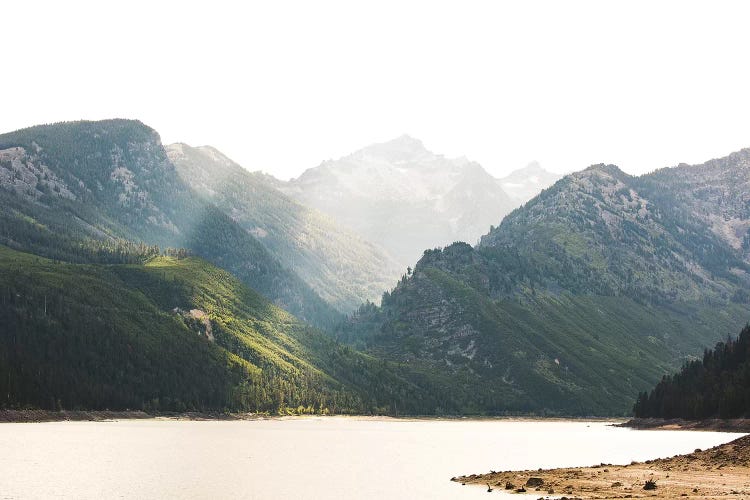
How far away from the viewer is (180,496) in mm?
100438

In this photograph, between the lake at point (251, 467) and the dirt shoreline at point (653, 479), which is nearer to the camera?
the dirt shoreline at point (653, 479)

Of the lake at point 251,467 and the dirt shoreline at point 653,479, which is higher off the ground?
the dirt shoreline at point 653,479

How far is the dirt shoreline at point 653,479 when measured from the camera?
84812mm

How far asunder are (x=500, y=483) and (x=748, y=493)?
31397 mm

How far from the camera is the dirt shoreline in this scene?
84.8m

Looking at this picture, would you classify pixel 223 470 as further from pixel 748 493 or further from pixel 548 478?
pixel 748 493

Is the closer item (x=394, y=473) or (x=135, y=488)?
(x=135, y=488)

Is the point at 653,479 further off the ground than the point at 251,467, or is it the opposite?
the point at 653,479

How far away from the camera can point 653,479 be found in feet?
323

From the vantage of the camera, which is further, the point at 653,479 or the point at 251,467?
the point at 251,467

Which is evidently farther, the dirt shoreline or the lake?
the lake

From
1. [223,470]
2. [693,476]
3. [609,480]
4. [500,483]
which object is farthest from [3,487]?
[693,476]

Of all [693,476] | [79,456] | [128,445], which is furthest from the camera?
[128,445]

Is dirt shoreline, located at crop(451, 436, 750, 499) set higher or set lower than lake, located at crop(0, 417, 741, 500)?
higher
